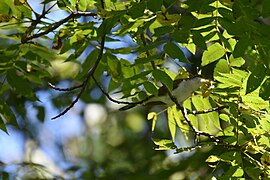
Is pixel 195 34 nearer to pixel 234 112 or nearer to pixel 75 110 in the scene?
pixel 234 112

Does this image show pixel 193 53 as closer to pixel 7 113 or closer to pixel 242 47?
pixel 242 47

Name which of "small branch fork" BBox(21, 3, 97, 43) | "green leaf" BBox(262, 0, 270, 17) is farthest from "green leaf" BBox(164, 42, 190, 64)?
"small branch fork" BBox(21, 3, 97, 43)

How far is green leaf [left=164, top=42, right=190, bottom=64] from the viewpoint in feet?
4.87

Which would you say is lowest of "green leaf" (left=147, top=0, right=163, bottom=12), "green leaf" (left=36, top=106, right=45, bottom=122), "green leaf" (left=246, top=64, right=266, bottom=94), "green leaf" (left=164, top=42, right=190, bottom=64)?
"green leaf" (left=36, top=106, right=45, bottom=122)

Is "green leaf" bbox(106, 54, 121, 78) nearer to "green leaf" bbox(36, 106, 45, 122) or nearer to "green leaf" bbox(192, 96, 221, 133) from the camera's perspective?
"green leaf" bbox(192, 96, 221, 133)

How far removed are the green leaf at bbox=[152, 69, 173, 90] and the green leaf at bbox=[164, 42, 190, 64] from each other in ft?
0.27

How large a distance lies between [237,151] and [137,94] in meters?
0.39

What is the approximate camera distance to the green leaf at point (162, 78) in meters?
1.56

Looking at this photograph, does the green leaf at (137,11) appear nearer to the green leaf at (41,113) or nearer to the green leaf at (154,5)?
the green leaf at (154,5)

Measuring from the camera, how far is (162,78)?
1.57 metres

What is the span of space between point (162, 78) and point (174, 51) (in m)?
0.10

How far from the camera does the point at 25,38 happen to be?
1.85 metres

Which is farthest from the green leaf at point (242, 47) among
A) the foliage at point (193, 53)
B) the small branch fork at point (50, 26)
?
the small branch fork at point (50, 26)

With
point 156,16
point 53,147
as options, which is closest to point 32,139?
point 53,147
